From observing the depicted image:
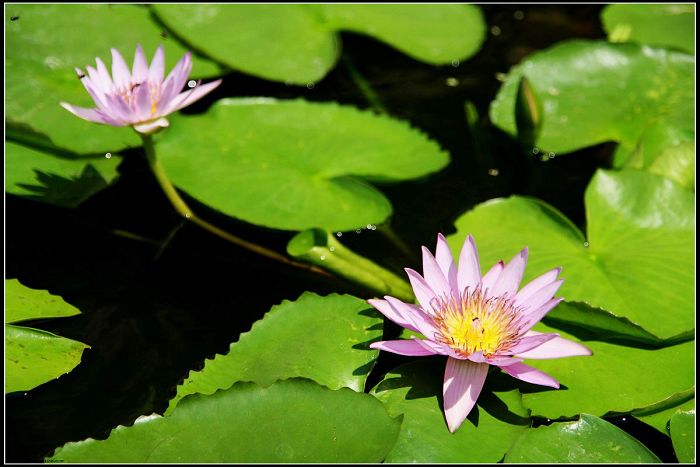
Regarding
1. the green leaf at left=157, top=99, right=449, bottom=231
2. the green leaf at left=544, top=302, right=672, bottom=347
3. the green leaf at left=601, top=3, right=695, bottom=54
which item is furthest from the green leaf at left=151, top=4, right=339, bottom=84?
the green leaf at left=544, top=302, right=672, bottom=347

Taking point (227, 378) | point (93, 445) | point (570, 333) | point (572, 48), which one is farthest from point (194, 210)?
point (572, 48)

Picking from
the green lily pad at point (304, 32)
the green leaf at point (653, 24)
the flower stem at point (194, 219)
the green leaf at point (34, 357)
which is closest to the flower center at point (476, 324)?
the flower stem at point (194, 219)

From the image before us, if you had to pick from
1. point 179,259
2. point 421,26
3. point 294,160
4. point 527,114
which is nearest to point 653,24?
point 421,26

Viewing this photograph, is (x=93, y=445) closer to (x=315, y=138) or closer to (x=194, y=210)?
(x=194, y=210)

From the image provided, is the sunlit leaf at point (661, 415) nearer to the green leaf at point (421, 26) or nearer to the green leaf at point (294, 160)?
the green leaf at point (294, 160)

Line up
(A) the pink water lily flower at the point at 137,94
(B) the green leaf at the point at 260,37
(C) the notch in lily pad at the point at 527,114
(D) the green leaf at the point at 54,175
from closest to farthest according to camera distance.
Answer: (A) the pink water lily flower at the point at 137,94
(D) the green leaf at the point at 54,175
(C) the notch in lily pad at the point at 527,114
(B) the green leaf at the point at 260,37

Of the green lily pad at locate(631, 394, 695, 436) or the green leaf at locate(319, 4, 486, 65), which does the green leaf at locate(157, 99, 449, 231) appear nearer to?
the green leaf at locate(319, 4, 486, 65)

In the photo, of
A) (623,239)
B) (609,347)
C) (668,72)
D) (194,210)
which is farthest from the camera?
(668,72)
